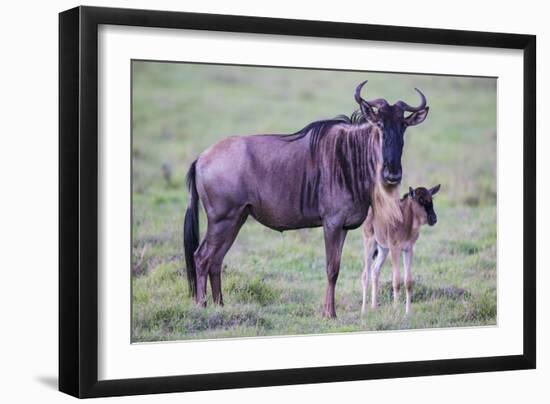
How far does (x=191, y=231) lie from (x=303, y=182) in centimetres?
83

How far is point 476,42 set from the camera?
8.65 meters

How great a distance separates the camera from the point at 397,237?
855cm

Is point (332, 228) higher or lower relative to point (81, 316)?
higher

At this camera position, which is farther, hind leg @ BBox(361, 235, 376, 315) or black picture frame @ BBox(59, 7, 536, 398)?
hind leg @ BBox(361, 235, 376, 315)

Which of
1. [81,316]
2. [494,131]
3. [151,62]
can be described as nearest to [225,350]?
[81,316]

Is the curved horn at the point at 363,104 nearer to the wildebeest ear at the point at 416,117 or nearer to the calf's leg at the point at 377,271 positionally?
the wildebeest ear at the point at 416,117

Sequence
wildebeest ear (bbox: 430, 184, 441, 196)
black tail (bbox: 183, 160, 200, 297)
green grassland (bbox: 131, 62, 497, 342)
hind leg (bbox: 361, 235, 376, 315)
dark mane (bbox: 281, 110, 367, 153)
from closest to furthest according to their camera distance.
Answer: green grassland (bbox: 131, 62, 497, 342) → black tail (bbox: 183, 160, 200, 297) → dark mane (bbox: 281, 110, 367, 153) → hind leg (bbox: 361, 235, 376, 315) → wildebeest ear (bbox: 430, 184, 441, 196)

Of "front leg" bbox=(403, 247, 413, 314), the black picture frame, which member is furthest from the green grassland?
the black picture frame

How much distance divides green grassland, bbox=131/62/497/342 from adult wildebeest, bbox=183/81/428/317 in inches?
2.5

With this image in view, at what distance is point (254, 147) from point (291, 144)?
25 cm

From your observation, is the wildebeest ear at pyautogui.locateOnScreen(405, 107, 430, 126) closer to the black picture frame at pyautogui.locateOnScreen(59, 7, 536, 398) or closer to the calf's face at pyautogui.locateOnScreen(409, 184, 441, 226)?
the calf's face at pyautogui.locateOnScreen(409, 184, 441, 226)

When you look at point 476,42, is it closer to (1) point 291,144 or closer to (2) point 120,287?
(1) point 291,144

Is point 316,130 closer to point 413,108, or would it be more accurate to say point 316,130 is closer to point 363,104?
point 363,104

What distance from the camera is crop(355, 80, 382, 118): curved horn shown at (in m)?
8.36
